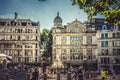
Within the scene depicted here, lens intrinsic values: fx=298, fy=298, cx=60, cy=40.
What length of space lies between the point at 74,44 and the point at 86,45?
313 cm

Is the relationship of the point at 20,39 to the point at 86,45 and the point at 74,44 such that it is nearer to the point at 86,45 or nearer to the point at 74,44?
the point at 74,44

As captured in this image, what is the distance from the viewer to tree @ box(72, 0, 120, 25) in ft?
60.0

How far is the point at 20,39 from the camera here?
82.2m

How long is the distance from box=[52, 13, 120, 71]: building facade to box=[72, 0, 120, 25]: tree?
57266mm

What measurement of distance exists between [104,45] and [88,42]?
4198mm

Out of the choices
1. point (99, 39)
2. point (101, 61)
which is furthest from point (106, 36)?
point (101, 61)

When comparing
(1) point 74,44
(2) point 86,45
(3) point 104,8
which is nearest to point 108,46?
(2) point 86,45

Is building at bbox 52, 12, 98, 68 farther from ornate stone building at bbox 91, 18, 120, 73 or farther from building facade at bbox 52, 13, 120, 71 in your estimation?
ornate stone building at bbox 91, 18, 120, 73

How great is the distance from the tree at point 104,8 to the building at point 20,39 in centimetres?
6210

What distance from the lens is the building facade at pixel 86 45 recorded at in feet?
250

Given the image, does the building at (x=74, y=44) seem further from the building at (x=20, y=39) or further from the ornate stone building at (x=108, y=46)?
the building at (x=20, y=39)

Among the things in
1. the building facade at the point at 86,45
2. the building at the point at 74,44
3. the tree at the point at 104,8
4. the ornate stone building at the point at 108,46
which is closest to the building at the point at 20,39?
the building facade at the point at 86,45

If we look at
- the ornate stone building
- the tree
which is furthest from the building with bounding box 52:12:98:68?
the tree

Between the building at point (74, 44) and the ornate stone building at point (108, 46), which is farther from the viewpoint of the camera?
the building at point (74, 44)
